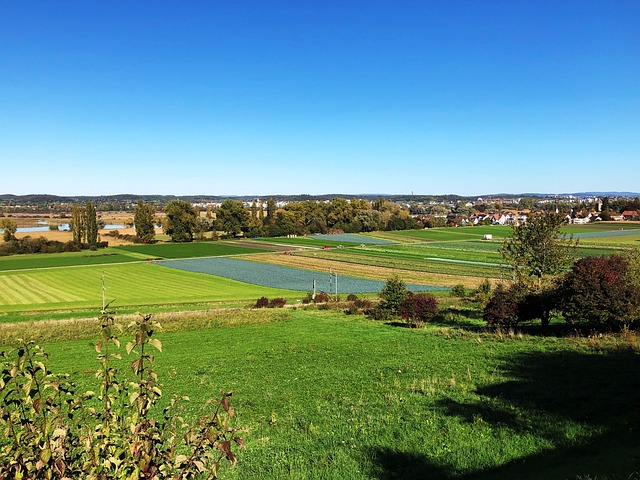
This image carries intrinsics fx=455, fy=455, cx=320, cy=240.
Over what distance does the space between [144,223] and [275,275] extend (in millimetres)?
55991

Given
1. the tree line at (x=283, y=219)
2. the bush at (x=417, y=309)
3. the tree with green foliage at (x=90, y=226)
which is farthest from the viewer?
the tree line at (x=283, y=219)

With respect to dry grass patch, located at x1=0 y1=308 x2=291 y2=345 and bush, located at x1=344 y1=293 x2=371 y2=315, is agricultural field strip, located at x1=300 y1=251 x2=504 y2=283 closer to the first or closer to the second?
bush, located at x1=344 y1=293 x2=371 y2=315

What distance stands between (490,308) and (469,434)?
697 inches

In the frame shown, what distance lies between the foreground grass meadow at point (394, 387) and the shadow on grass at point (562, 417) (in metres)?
0.05

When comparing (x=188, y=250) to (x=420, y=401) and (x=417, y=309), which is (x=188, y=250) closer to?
(x=417, y=309)

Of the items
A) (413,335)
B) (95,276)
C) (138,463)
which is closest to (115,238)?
(95,276)

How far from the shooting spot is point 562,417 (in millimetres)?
13281

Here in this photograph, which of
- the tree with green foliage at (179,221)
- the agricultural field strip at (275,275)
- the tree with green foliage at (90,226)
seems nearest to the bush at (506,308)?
the agricultural field strip at (275,275)

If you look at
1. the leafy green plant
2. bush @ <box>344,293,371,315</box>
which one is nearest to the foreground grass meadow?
the leafy green plant

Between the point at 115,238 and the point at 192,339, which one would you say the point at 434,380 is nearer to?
the point at 192,339

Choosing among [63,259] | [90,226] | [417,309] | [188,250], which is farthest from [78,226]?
[417,309]

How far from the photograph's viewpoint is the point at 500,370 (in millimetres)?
19047

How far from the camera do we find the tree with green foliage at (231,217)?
418 feet

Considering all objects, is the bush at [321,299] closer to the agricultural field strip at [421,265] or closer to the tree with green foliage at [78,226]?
the agricultural field strip at [421,265]
